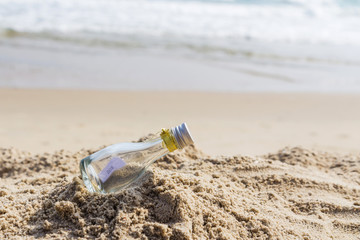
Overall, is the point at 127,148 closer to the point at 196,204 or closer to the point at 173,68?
the point at 196,204

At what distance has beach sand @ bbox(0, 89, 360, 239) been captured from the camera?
1.76 m

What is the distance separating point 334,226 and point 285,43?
8.98m

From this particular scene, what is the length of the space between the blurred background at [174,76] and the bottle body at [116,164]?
206cm

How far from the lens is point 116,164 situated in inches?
73.4

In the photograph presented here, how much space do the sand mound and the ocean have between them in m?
4.05

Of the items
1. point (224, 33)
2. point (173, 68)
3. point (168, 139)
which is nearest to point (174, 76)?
point (173, 68)

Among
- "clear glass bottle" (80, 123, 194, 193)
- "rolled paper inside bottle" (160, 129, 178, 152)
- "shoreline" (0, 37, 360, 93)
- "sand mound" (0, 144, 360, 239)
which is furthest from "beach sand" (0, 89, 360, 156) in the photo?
"rolled paper inside bottle" (160, 129, 178, 152)

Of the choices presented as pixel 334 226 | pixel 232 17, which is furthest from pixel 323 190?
pixel 232 17

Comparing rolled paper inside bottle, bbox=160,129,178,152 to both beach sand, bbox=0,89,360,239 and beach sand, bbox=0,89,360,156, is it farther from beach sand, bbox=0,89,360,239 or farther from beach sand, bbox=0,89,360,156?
beach sand, bbox=0,89,360,156

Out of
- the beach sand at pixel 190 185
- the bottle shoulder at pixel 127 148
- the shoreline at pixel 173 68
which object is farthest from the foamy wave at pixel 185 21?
the bottle shoulder at pixel 127 148

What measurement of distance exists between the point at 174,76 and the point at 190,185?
5.17m

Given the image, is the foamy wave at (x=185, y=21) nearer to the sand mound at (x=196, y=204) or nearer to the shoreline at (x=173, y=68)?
the shoreline at (x=173, y=68)

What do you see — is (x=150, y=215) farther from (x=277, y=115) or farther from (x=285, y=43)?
(x=285, y=43)

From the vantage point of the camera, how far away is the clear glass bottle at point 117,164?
73.6 inches
